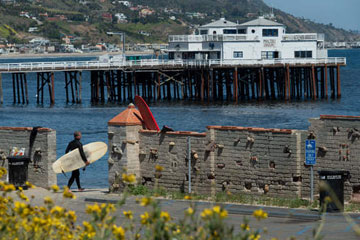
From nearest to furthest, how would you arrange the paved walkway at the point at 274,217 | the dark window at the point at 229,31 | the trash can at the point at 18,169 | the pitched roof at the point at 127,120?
the paved walkway at the point at 274,217, the pitched roof at the point at 127,120, the trash can at the point at 18,169, the dark window at the point at 229,31

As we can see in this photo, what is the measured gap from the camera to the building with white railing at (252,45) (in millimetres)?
73875

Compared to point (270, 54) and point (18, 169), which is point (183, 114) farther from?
point (18, 169)

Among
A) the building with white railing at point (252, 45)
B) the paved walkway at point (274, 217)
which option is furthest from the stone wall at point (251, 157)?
the building with white railing at point (252, 45)

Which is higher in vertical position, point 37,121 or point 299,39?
point 299,39

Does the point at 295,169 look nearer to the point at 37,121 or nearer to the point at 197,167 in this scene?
the point at 197,167

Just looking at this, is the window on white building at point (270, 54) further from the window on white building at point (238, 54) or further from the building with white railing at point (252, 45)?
the window on white building at point (238, 54)

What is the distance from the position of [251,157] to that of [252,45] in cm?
5415

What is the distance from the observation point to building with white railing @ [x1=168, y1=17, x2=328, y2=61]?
7388cm

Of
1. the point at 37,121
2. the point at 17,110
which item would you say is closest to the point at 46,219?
the point at 37,121

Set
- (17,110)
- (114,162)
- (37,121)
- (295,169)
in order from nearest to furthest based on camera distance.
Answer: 1. (295,169)
2. (114,162)
3. (37,121)
4. (17,110)

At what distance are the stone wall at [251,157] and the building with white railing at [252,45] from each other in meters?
52.2

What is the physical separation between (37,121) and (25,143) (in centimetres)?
3654

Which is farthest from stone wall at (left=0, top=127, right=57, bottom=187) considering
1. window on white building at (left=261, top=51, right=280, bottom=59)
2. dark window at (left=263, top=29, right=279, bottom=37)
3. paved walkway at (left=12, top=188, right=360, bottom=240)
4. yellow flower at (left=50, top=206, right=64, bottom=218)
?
dark window at (left=263, top=29, right=279, bottom=37)

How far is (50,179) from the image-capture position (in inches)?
894
